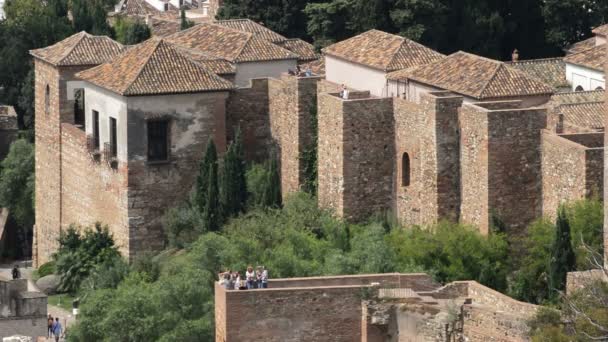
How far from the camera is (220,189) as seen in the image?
7031cm

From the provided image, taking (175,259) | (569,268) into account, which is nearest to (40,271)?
(175,259)

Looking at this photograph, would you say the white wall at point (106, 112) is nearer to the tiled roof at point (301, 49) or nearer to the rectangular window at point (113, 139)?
the rectangular window at point (113, 139)

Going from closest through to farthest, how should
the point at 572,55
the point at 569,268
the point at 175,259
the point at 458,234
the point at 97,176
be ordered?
the point at 569,268 < the point at 458,234 < the point at 175,259 < the point at 97,176 < the point at 572,55

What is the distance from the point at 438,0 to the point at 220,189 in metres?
16.9

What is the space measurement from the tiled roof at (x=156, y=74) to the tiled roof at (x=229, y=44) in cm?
252

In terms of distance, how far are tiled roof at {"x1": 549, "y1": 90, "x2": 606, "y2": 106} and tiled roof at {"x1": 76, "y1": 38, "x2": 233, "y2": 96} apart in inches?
319

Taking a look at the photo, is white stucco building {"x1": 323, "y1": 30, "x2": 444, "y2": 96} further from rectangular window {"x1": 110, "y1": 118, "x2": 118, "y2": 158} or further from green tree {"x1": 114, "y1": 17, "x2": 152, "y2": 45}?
green tree {"x1": 114, "y1": 17, "x2": 152, "y2": 45}

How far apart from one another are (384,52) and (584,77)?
7643 millimetres

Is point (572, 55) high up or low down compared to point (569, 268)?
up

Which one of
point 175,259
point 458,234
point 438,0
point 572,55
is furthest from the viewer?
point 438,0

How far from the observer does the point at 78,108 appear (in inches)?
3051

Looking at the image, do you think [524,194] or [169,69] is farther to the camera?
[169,69]

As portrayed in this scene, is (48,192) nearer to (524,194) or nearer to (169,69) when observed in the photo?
(169,69)

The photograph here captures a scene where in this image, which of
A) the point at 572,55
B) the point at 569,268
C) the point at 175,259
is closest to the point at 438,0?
the point at 572,55
